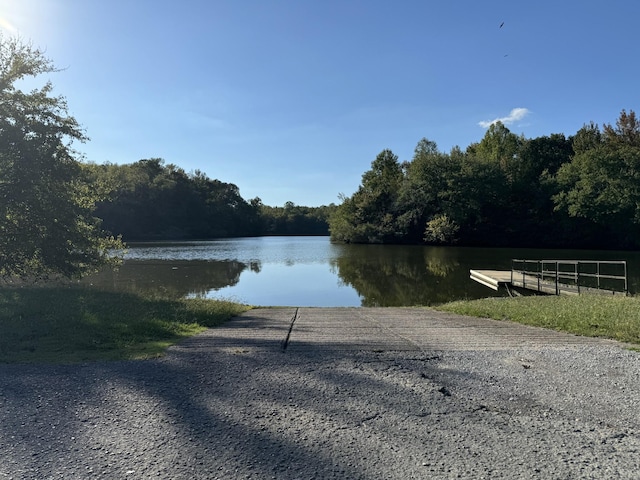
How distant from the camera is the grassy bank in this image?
6.86 metres

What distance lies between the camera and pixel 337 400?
12.4 ft

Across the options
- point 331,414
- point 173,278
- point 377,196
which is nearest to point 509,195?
point 377,196

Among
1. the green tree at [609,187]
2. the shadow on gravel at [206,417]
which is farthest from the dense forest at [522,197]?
the shadow on gravel at [206,417]

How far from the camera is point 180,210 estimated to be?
315 feet

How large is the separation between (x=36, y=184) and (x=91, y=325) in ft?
20.1

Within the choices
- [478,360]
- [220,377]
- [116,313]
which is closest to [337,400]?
[220,377]

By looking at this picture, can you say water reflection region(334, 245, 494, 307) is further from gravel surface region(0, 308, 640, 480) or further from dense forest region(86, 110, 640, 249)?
dense forest region(86, 110, 640, 249)

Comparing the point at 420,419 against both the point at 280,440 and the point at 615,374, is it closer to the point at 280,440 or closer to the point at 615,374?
the point at 280,440

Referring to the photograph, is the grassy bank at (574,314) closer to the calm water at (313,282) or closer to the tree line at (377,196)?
the calm water at (313,282)

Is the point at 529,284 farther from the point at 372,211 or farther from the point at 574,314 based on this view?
the point at 372,211

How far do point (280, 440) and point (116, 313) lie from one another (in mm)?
6544

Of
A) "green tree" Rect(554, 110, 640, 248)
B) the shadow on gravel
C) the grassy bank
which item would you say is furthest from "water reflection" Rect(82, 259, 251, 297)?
"green tree" Rect(554, 110, 640, 248)

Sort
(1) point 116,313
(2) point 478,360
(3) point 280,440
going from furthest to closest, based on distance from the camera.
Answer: (1) point 116,313 < (2) point 478,360 < (3) point 280,440

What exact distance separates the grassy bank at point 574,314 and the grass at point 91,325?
5.88 meters
